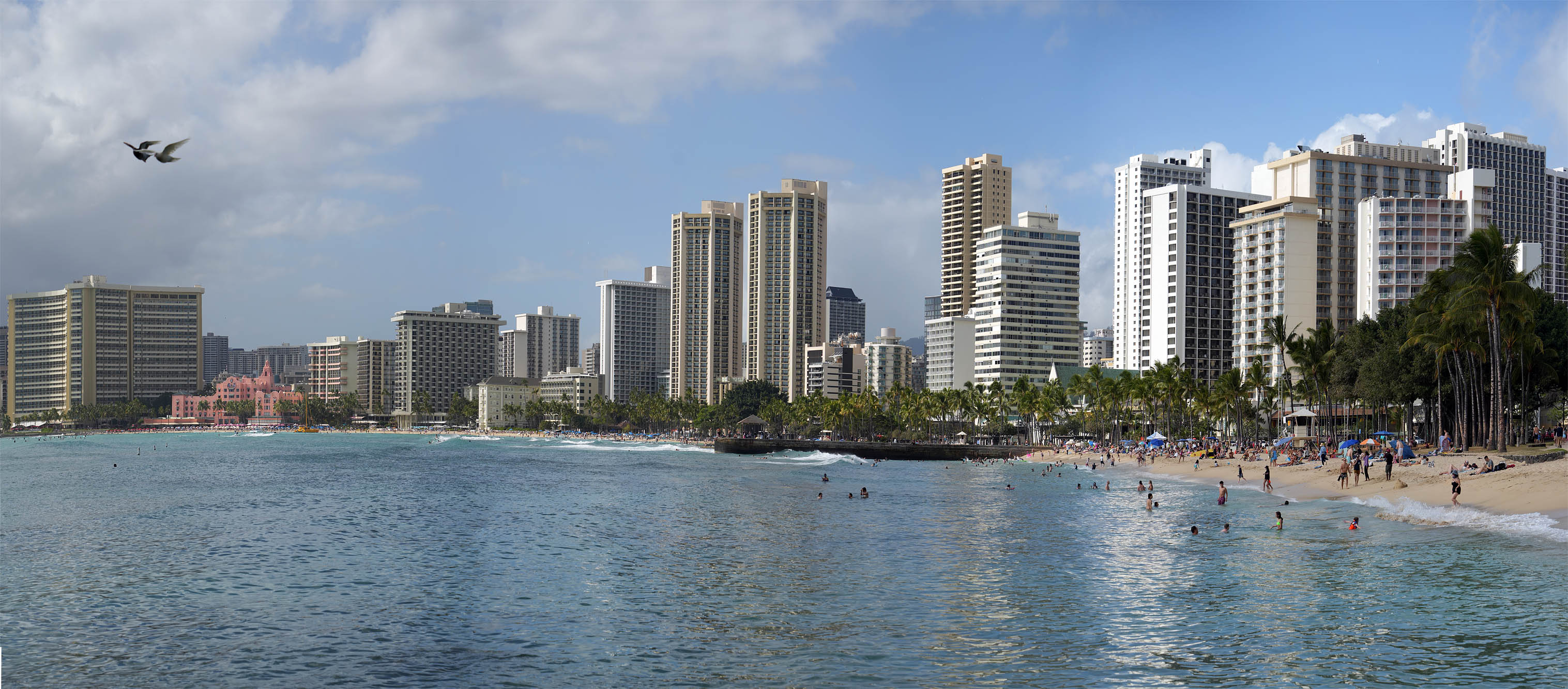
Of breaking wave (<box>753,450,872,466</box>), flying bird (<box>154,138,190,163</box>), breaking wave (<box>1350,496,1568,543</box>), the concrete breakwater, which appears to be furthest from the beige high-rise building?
flying bird (<box>154,138,190,163</box>)

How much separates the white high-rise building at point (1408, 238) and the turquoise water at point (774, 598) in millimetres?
113692

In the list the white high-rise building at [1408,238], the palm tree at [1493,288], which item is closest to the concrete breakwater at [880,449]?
the white high-rise building at [1408,238]

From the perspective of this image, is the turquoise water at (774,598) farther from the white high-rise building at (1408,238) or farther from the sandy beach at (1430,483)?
the white high-rise building at (1408,238)

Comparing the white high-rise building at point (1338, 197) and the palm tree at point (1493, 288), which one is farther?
the white high-rise building at point (1338, 197)

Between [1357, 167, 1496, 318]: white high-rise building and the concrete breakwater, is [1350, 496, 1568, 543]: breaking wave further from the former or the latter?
[1357, 167, 1496, 318]: white high-rise building

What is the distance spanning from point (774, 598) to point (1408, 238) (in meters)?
159

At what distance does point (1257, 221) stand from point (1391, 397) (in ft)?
282

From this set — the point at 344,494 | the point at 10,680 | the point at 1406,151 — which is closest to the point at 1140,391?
the point at 1406,151

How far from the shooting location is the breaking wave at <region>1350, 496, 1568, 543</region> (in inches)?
1718

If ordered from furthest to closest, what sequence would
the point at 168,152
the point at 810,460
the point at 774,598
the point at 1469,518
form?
the point at 810,460, the point at 1469,518, the point at 774,598, the point at 168,152

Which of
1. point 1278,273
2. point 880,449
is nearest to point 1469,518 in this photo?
point 880,449

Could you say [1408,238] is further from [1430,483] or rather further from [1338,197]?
[1430,483]

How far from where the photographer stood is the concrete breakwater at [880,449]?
519 feet

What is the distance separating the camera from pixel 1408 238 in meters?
162
